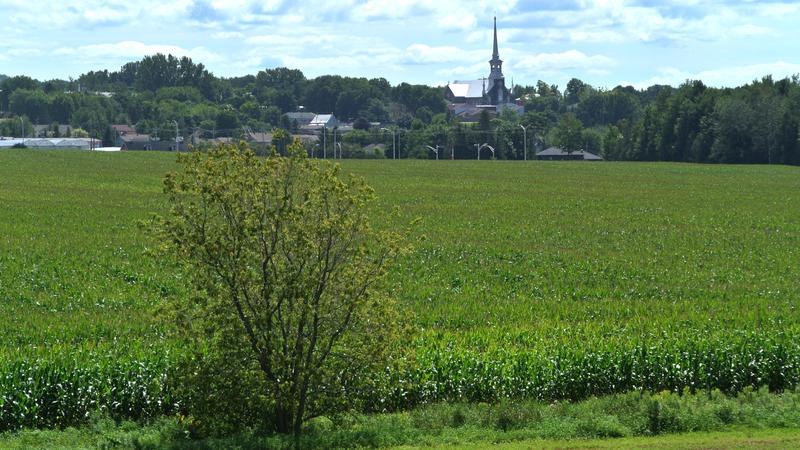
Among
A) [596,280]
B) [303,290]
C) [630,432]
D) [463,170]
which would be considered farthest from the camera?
[463,170]

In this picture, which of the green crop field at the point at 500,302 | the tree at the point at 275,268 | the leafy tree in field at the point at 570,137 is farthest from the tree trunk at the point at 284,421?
the leafy tree in field at the point at 570,137

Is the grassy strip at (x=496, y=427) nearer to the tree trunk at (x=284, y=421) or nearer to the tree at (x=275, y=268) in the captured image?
the tree trunk at (x=284, y=421)

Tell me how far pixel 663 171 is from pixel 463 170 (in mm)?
20233

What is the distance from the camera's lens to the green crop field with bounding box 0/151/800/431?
63.1 ft

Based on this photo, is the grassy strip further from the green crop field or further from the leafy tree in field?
the leafy tree in field

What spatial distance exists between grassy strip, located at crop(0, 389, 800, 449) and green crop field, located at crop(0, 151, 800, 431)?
835mm

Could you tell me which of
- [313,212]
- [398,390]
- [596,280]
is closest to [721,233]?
[596,280]

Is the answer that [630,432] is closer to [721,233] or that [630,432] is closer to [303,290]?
[303,290]

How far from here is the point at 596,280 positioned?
33.8 metres

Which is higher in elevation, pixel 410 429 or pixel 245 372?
pixel 245 372

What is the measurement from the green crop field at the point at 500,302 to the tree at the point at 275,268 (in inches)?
46.4

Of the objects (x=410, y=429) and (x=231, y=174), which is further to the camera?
(x=410, y=429)

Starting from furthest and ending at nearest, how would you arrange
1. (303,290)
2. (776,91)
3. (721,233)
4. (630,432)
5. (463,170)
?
(776,91), (463,170), (721,233), (630,432), (303,290)

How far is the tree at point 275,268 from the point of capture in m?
15.7
